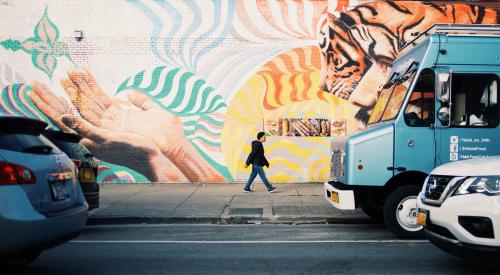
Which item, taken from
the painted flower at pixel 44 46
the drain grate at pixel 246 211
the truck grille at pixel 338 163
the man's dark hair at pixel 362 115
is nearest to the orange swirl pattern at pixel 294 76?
the man's dark hair at pixel 362 115

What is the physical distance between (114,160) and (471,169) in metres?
12.7

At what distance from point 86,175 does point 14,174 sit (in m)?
4.06

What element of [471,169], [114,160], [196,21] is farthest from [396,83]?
[114,160]

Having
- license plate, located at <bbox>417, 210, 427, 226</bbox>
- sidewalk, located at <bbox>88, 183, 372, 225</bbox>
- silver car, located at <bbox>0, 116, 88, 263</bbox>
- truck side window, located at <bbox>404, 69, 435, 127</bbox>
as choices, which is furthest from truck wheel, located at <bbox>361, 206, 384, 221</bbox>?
silver car, located at <bbox>0, 116, 88, 263</bbox>

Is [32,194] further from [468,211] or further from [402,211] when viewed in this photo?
[402,211]

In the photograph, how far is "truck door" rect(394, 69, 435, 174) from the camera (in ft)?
27.5

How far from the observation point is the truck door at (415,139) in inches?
330

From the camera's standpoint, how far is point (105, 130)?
16.4 metres

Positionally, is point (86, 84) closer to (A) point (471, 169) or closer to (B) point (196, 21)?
(B) point (196, 21)

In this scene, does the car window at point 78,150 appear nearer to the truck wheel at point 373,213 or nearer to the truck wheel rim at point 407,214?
the truck wheel at point 373,213

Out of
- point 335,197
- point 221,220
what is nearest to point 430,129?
point 335,197

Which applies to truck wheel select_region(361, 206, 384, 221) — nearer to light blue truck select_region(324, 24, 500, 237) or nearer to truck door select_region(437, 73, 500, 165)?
light blue truck select_region(324, 24, 500, 237)

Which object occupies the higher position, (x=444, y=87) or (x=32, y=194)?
(x=444, y=87)

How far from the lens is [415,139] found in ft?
27.6
